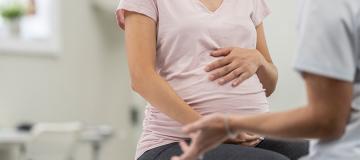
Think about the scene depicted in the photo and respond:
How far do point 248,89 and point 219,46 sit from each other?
0.38 feet

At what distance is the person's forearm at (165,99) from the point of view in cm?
128

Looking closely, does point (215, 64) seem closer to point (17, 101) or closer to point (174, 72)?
point (174, 72)

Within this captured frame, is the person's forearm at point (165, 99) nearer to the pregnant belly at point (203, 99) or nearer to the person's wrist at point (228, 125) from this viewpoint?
the pregnant belly at point (203, 99)

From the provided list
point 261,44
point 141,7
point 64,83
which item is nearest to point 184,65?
point 141,7

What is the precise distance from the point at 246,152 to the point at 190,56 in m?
0.25

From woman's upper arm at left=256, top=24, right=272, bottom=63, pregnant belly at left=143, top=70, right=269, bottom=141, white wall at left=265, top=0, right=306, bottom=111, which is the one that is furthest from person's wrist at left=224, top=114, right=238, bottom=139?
Answer: white wall at left=265, top=0, right=306, bottom=111

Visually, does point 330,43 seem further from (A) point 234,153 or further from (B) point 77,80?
(B) point 77,80

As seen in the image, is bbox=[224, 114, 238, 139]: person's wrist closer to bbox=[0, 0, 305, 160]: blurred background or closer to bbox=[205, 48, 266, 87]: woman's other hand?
bbox=[205, 48, 266, 87]: woman's other hand

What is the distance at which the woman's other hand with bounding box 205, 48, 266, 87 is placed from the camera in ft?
4.40

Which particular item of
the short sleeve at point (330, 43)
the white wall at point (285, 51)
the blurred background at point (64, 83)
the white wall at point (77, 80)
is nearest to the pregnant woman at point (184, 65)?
the short sleeve at point (330, 43)

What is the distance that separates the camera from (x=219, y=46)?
136 cm

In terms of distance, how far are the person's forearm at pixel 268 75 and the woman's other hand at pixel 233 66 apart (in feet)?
0.16

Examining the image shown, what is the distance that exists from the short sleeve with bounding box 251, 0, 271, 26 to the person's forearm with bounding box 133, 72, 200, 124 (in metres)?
0.30

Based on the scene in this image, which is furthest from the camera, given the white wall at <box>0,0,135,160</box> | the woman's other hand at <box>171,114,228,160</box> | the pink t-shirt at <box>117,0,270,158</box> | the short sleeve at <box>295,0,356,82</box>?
the white wall at <box>0,0,135,160</box>
